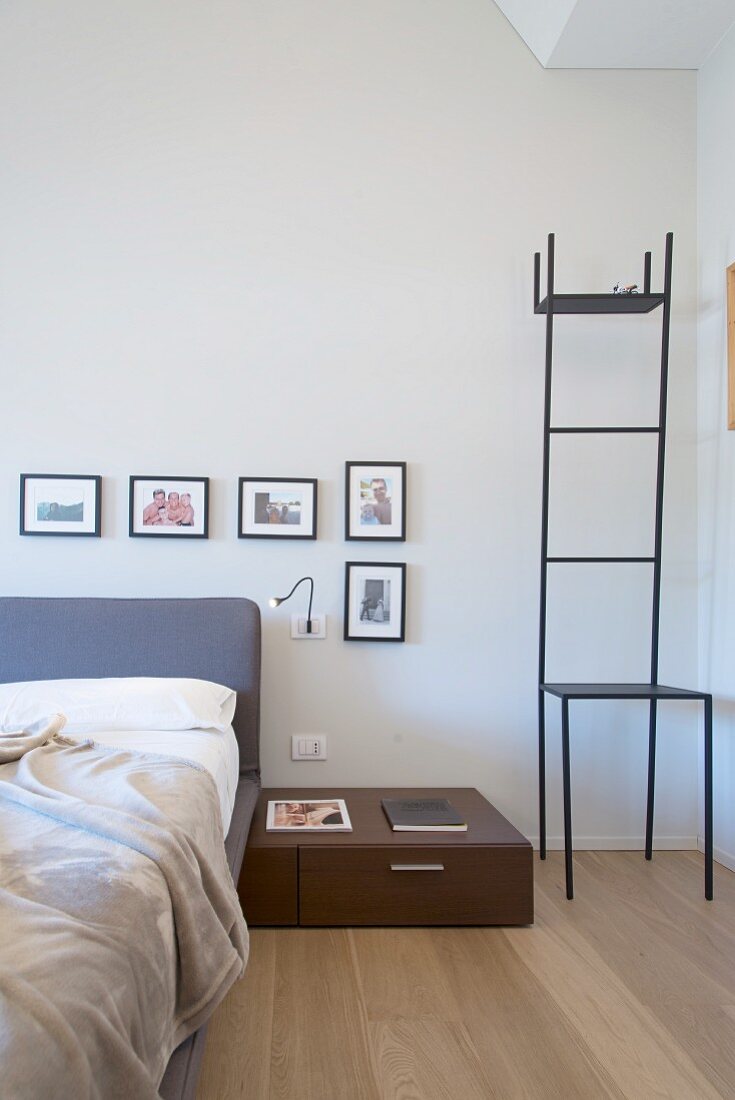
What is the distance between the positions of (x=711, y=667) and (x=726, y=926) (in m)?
0.92

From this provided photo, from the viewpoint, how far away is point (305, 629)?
2.79 meters

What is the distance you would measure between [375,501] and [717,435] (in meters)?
1.26

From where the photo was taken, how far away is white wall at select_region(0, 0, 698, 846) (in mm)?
2805

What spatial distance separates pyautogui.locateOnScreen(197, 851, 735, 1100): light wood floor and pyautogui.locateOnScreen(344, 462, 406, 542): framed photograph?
131cm

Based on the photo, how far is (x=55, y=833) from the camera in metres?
1.26

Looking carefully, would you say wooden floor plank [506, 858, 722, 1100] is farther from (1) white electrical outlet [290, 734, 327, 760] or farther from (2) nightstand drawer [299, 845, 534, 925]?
(1) white electrical outlet [290, 734, 327, 760]

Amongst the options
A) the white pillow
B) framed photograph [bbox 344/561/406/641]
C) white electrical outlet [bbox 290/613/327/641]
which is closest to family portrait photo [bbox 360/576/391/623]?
framed photograph [bbox 344/561/406/641]

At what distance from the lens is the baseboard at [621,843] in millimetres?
2832

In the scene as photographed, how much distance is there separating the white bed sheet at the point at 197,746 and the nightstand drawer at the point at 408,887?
1.03ft

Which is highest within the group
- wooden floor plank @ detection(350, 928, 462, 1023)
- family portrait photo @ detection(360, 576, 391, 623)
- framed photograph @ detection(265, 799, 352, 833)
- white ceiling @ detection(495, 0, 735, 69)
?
white ceiling @ detection(495, 0, 735, 69)

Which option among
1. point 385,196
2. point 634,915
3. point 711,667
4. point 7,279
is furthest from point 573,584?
point 7,279

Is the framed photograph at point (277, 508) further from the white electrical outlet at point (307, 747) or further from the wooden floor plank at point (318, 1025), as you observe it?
Answer: the wooden floor plank at point (318, 1025)

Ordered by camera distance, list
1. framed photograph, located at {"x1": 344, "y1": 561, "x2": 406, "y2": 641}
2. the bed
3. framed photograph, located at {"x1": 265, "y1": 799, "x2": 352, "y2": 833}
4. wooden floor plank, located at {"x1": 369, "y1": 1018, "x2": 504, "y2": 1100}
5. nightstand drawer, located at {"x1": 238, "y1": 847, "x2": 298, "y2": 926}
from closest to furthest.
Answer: wooden floor plank, located at {"x1": 369, "y1": 1018, "x2": 504, "y2": 1100}, nightstand drawer, located at {"x1": 238, "y1": 847, "x2": 298, "y2": 926}, framed photograph, located at {"x1": 265, "y1": 799, "x2": 352, "y2": 833}, the bed, framed photograph, located at {"x1": 344, "y1": 561, "x2": 406, "y2": 641}

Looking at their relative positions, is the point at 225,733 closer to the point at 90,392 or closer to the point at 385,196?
the point at 90,392
